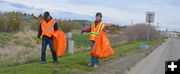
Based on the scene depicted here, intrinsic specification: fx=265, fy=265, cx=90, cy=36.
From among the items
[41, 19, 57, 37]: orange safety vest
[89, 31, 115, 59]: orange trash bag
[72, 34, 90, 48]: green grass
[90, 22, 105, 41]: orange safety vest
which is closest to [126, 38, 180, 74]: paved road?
[89, 31, 115, 59]: orange trash bag

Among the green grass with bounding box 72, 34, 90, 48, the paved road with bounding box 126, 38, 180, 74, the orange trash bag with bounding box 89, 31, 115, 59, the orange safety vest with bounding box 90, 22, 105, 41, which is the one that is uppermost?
the orange safety vest with bounding box 90, 22, 105, 41

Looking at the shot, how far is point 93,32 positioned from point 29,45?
15655mm

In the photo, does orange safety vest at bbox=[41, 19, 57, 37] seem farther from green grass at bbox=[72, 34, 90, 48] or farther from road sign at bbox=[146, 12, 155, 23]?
green grass at bbox=[72, 34, 90, 48]

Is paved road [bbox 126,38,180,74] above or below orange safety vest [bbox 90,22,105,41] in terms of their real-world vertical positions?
below

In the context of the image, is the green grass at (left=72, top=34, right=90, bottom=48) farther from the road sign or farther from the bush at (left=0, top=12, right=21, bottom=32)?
the bush at (left=0, top=12, right=21, bottom=32)

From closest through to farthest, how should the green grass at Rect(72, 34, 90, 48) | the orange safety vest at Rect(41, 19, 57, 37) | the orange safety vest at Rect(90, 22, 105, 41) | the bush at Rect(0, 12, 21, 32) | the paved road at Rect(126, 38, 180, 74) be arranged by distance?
the orange safety vest at Rect(41, 19, 57, 37)
the orange safety vest at Rect(90, 22, 105, 41)
the paved road at Rect(126, 38, 180, 74)
the green grass at Rect(72, 34, 90, 48)
the bush at Rect(0, 12, 21, 32)

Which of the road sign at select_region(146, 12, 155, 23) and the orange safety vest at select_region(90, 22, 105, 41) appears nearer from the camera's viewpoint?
the orange safety vest at select_region(90, 22, 105, 41)

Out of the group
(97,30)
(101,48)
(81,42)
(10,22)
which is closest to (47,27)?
(97,30)

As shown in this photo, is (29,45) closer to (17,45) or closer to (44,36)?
(17,45)

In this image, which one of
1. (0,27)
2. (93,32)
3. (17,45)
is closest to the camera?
(93,32)

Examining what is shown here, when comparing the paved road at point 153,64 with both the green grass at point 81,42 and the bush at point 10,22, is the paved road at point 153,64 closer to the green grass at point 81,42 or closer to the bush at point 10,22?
the green grass at point 81,42

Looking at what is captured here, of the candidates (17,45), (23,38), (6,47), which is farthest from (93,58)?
(23,38)

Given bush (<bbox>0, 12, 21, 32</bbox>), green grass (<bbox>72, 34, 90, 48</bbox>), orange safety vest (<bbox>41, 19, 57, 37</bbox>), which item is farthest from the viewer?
bush (<bbox>0, 12, 21, 32</bbox>)

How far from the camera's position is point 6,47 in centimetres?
2050
